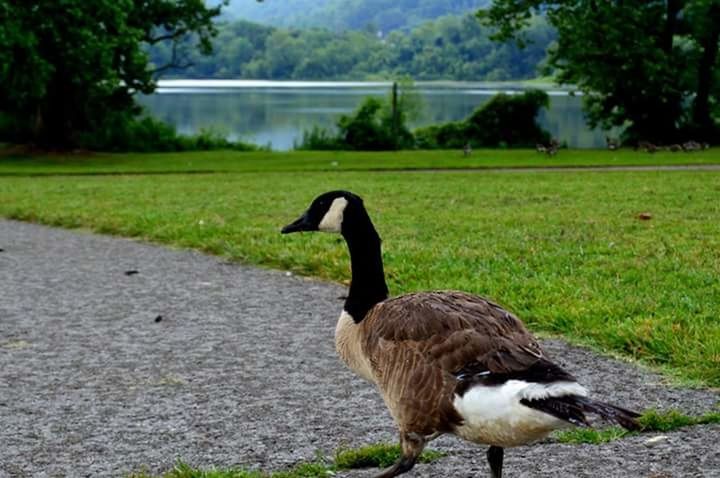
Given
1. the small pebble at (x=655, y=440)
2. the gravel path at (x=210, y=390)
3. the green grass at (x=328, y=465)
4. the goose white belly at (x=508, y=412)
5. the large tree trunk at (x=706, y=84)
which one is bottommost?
the gravel path at (x=210, y=390)

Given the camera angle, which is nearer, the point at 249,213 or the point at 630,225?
the point at 630,225

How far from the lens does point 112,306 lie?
9.88m

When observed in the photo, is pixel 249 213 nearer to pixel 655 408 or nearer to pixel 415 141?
pixel 655 408

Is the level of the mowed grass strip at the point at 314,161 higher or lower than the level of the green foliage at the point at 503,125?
lower

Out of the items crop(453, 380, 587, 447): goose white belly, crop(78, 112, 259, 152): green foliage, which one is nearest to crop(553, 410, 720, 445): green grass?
crop(453, 380, 587, 447): goose white belly

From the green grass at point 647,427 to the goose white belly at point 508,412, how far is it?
4.79 ft

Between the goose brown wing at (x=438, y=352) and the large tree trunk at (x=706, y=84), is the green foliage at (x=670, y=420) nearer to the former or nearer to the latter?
the goose brown wing at (x=438, y=352)

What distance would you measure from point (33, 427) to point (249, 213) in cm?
1120

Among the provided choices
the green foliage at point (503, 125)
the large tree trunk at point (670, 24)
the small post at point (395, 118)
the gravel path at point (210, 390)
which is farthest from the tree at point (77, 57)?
the gravel path at point (210, 390)

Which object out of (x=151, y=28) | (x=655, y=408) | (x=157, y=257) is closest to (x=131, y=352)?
(x=655, y=408)

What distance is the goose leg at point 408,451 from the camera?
15.0 ft

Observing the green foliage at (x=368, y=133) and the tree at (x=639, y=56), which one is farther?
the green foliage at (x=368, y=133)

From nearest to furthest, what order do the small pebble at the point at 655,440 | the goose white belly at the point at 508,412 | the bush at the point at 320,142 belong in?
1. the goose white belly at the point at 508,412
2. the small pebble at the point at 655,440
3. the bush at the point at 320,142

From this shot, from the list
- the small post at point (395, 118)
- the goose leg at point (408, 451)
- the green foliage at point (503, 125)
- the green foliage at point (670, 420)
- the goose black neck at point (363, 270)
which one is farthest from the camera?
the green foliage at point (503, 125)
